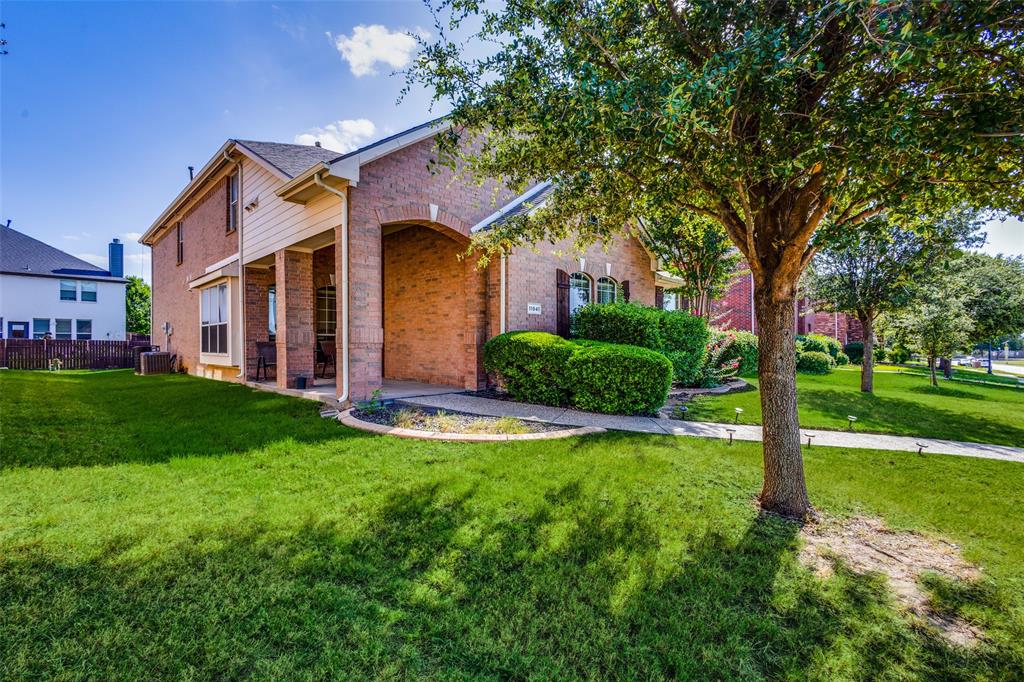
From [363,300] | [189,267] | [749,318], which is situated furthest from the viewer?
[749,318]

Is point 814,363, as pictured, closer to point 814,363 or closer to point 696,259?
point 814,363

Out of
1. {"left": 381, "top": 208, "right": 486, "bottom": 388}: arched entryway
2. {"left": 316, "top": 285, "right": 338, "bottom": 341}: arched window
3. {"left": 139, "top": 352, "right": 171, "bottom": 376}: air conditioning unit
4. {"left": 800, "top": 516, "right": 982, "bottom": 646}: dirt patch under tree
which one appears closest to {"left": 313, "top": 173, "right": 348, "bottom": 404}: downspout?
{"left": 381, "top": 208, "right": 486, "bottom": 388}: arched entryway

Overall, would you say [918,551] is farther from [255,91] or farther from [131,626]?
[255,91]

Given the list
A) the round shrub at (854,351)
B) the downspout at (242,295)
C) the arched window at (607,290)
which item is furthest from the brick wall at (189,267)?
the round shrub at (854,351)

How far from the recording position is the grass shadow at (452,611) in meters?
1.96

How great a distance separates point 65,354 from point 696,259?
2635cm

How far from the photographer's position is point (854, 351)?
78.7 feet

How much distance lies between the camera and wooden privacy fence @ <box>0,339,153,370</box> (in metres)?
18.1

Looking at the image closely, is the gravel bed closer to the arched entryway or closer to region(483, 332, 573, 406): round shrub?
region(483, 332, 573, 406): round shrub

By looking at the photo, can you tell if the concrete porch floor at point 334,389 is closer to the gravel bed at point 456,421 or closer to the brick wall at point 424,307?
the brick wall at point 424,307

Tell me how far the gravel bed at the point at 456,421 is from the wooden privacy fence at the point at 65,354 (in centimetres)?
1775

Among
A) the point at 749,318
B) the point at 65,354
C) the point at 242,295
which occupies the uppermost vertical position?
the point at 242,295

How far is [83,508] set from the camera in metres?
3.39

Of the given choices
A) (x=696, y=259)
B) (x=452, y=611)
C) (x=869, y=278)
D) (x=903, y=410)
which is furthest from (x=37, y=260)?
A: (x=869, y=278)
